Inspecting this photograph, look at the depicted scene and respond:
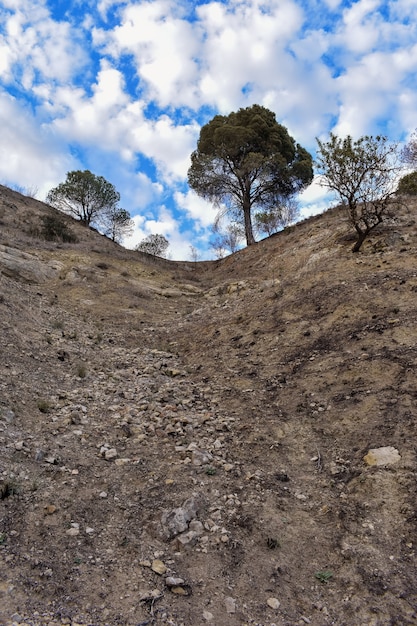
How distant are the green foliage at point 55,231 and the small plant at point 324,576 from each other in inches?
827

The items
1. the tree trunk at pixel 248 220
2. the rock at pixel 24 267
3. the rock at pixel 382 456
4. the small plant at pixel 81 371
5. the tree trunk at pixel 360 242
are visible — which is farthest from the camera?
the tree trunk at pixel 248 220

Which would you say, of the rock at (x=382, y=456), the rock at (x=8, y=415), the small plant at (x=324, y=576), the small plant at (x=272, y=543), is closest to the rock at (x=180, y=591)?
the small plant at (x=272, y=543)

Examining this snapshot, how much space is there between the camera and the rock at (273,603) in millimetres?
3243

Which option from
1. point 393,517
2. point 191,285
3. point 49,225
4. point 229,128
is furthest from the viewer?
point 229,128

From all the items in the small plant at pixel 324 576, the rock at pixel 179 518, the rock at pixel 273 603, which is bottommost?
the rock at pixel 273 603

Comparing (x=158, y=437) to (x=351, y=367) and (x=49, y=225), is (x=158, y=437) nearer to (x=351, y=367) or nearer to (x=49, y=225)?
(x=351, y=367)

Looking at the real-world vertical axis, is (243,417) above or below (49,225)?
below

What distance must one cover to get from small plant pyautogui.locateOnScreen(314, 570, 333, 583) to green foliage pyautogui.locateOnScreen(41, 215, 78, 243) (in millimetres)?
20997

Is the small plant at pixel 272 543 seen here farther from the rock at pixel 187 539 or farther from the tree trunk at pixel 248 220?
the tree trunk at pixel 248 220

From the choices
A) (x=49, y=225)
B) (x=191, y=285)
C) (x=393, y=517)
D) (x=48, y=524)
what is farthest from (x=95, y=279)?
(x=393, y=517)

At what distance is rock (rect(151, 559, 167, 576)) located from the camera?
349 centimetres

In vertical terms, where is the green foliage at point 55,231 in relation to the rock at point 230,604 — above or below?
above

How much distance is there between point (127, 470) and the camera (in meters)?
4.95

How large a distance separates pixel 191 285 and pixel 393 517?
1522 centimetres
